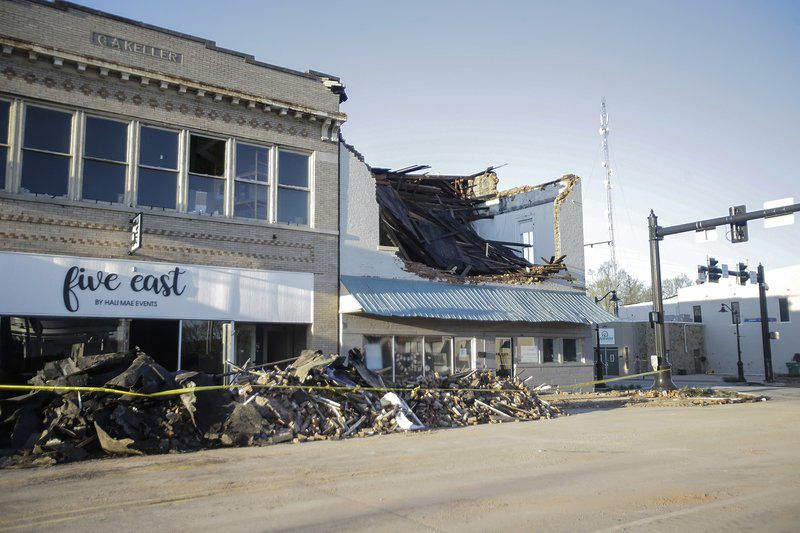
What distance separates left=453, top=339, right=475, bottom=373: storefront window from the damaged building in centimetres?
4

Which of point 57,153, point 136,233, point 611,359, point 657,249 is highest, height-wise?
point 57,153

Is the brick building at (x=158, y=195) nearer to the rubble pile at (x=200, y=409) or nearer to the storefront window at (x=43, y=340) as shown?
the storefront window at (x=43, y=340)

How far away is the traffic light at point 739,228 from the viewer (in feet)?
73.0

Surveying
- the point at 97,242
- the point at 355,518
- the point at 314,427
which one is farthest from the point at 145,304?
the point at 355,518

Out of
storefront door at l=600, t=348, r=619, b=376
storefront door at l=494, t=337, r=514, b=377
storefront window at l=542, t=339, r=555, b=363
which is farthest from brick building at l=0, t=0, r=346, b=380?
storefront door at l=600, t=348, r=619, b=376

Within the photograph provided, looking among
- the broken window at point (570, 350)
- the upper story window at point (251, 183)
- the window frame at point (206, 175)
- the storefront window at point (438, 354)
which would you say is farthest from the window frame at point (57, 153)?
the broken window at point (570, 350)

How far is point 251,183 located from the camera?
1914 centimetres

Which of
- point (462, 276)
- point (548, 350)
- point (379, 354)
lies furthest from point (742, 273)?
point (379, 354)

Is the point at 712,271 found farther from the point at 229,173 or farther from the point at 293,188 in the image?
the point at 229,173

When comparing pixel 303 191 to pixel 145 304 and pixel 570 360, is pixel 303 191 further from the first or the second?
pixel 570 360

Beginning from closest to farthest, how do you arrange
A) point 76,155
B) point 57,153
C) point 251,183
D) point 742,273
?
1. point 57,153
2. point 76,155
3. point 251,183
4. point 742,273

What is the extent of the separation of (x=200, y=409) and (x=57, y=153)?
8263 millimetres

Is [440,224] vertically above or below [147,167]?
above

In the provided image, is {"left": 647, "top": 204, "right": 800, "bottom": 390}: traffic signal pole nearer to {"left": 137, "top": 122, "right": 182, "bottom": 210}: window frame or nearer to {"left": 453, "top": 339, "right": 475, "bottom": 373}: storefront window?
{"left": 453, "top": 339, "right": 475, "bottom": 373}: storefront window
